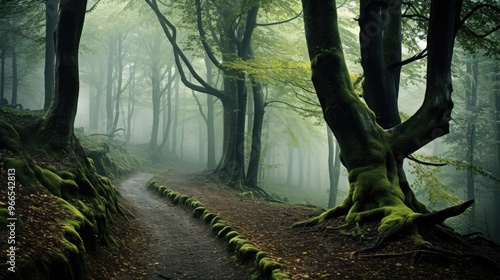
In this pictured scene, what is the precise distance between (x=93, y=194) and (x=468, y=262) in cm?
684

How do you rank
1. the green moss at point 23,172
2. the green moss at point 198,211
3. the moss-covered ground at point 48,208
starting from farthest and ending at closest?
1. the green moss at point 198,211
2. the green moss at point 23,172
3. the moss-covered ground at point 48,208

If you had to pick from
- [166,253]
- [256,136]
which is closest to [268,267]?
[166,253]

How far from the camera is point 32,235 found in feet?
12.4

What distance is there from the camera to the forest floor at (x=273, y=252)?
4223mm

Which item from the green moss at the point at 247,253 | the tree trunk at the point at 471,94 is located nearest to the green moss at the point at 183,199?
the green moss at the point at 247,253

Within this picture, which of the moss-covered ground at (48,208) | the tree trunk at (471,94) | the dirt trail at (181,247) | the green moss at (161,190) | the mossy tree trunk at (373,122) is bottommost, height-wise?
the dirt trail at (181,247)

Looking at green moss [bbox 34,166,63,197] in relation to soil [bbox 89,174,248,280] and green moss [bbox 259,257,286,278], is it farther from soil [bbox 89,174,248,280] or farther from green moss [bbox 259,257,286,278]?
green moss [bbox 259,257,286,278]

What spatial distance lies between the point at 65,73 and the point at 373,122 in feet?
23.7

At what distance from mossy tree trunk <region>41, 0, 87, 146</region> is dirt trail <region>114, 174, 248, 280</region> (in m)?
3.20

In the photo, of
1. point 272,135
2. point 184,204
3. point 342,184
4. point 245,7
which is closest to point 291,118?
point 272,135

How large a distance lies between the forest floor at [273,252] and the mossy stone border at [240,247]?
0.54 feet

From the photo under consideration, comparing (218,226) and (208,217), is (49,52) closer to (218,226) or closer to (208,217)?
(208,217)

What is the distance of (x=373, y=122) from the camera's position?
6.82 m

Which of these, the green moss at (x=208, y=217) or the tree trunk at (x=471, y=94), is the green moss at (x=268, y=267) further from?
the tree trunk at (x=471, y=94)
